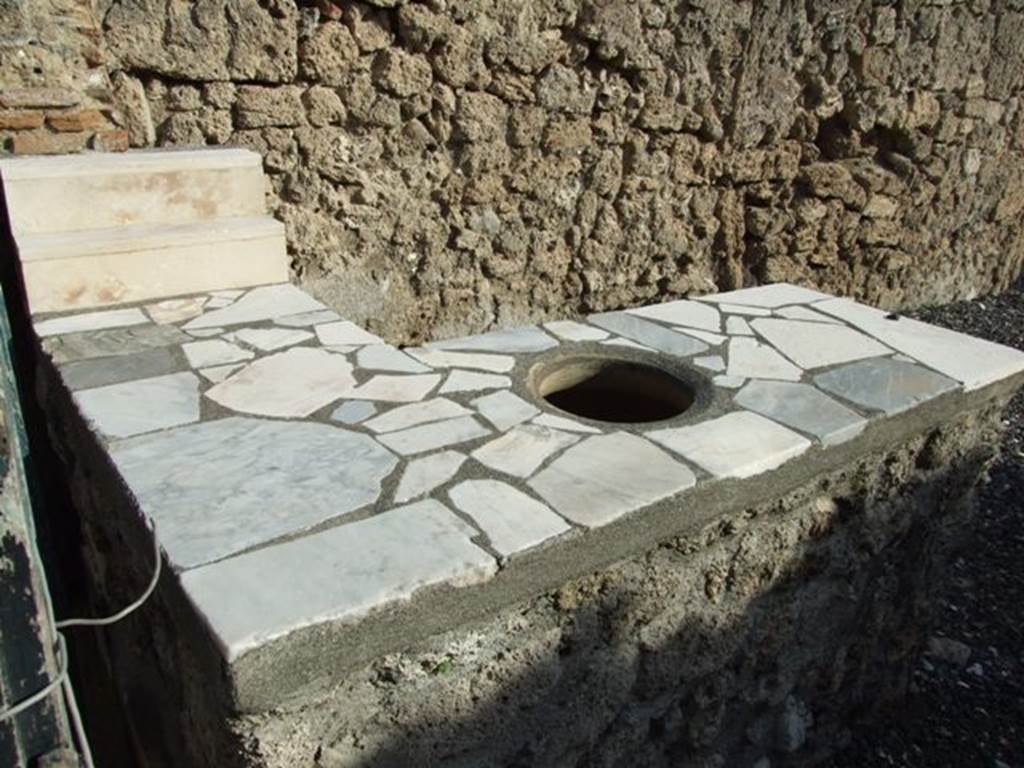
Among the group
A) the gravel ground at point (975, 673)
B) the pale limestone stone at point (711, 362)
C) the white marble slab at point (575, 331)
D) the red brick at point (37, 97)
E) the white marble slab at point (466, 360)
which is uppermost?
the red brick at point (37, 97)

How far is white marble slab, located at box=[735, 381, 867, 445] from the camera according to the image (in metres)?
2.06

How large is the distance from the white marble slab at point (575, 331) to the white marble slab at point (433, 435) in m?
0.67

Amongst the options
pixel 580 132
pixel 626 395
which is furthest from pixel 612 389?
pixel 580 132

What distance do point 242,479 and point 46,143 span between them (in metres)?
1.65

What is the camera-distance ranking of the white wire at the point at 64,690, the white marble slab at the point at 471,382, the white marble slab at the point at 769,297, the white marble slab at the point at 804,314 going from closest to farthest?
1. the white wire at the point at 64,690
2. the white marble slab at the point at 471,382
3. the white marble slab at the point at 804,314
4. the white marble slab at the point at 769,297

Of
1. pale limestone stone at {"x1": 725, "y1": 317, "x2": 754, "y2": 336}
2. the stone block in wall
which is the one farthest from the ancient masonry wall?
pale limestone stone at {"x1": 725, "y1": 317, "x2": 754, "y2": 336}

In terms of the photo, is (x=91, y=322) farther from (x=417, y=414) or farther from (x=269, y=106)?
(x=269, y=106)

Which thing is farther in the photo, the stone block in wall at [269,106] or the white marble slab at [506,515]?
the stone block in wall at [269,106]

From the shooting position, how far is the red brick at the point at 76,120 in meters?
2.68

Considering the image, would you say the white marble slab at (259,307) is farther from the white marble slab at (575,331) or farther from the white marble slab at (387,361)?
the white marble slab at (575,331)

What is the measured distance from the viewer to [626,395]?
2520mm

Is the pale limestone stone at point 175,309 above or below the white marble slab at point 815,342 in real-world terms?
above

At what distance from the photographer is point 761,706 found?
7.67 feet

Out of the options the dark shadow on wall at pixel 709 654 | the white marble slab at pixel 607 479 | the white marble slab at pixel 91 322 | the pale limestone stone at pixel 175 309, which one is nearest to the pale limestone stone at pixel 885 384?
the dark shadow on wall at pixel 709 654
